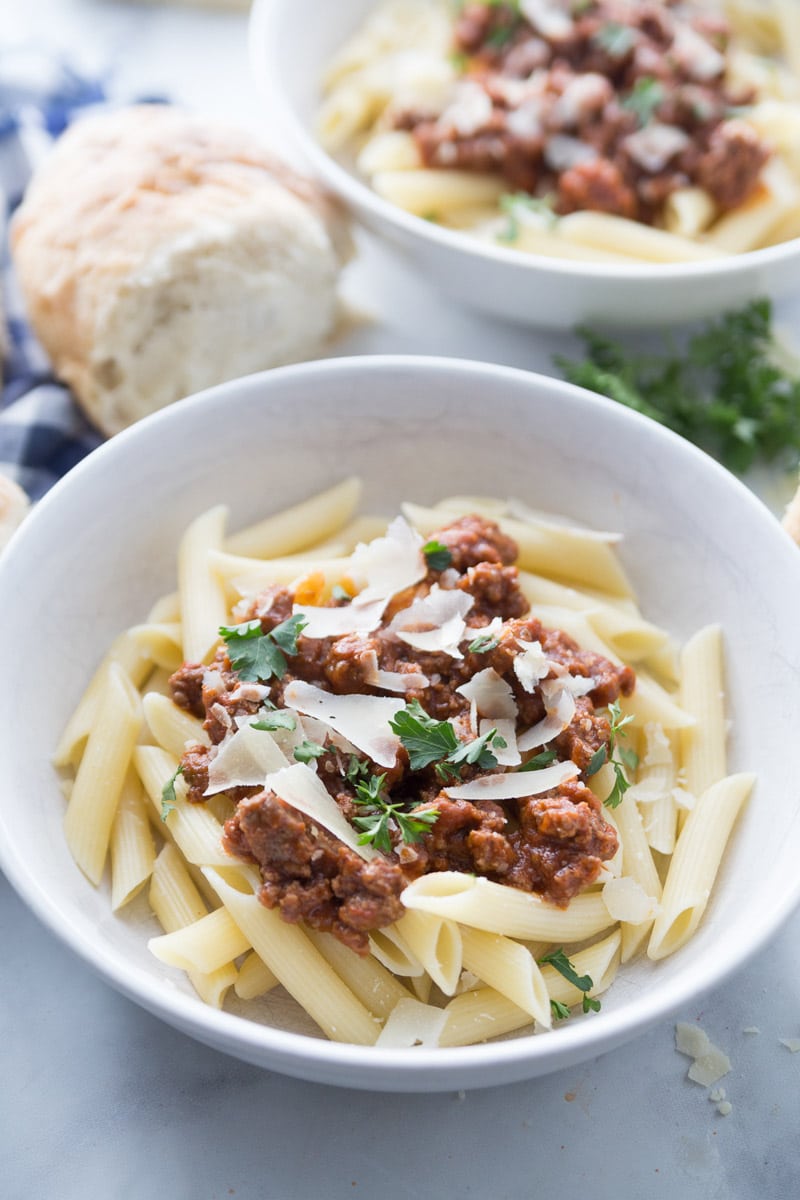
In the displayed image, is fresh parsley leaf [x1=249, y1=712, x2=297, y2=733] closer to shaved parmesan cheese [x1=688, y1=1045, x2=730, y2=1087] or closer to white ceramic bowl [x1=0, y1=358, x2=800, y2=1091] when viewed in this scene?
white ceramic bowl [x1=0, y1=358, x2=800, y2=1091]

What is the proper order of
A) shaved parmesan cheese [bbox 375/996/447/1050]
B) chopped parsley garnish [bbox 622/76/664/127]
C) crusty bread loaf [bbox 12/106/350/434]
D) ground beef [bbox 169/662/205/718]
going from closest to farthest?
shaved parmesan cheese [bbox 375/996/447/1050] → ground beef [bbox 169/662/205/718] → crusty bread loaf [bbox 12/106/350/434] → chopped parsley garnish [bbox 622/76/664/127]

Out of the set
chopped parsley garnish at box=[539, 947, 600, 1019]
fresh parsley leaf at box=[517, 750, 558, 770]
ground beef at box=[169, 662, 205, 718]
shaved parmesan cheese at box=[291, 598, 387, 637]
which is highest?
shaved parmesan cheese at box=[291, 598, 387, 637]

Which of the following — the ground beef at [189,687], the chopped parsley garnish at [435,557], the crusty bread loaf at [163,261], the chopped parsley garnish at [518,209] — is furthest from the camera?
the chopped parsley garnish at [518,209]

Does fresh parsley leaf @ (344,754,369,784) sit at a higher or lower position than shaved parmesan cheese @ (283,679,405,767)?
lower

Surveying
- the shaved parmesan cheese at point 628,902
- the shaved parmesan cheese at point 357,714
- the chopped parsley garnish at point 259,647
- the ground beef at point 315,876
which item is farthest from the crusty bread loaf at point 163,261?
the shaved parmesan cheese at point 628,902

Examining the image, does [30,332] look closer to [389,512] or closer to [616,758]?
[389,512]

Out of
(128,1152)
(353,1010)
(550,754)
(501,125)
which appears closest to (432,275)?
(501,125)

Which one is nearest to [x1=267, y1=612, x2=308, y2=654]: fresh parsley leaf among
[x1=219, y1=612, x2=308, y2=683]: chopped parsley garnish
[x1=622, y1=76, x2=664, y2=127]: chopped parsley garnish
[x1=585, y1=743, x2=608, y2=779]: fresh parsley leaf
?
[x1=219, y1=612, x2=308, y2=683]: chopped parsley garnish

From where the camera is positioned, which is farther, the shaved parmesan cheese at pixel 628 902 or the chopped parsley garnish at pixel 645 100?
the chopped parsley garnish at pixel 645 100

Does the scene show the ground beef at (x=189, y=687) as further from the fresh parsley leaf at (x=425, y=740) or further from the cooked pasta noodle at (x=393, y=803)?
the fresh parsley leaf at (x=425, y=740)
